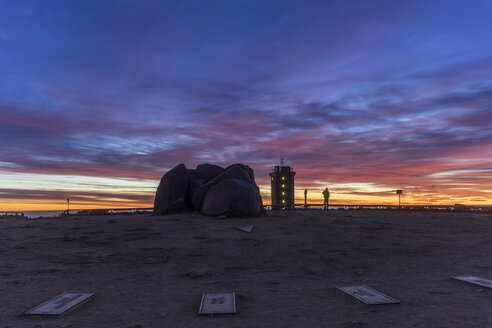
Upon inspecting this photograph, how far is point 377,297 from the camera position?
5148 millimetres

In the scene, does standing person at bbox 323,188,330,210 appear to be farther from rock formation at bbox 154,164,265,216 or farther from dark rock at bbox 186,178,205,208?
dark rock at bbox 186,178,205,208

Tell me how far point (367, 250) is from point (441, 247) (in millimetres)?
2615

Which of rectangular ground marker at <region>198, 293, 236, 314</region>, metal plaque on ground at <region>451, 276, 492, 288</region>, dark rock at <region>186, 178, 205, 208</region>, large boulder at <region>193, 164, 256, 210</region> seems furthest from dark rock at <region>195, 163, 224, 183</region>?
metal plaque on ground at <region>451, 276, 492, 288</region>

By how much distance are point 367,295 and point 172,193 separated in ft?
53.2

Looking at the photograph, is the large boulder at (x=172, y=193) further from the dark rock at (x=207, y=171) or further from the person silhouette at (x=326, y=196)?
the person silhouette at (x=326, y=196)

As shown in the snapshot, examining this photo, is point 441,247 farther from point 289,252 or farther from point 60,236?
point 60,236

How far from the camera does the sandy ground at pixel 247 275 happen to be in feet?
14.8

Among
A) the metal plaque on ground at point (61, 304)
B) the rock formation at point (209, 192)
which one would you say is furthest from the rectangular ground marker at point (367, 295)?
the rock formation at point (209, 192)

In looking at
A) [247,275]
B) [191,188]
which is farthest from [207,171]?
[247,275]

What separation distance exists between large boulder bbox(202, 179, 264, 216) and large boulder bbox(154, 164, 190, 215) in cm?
221

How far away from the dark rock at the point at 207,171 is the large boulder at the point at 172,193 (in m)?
1.37

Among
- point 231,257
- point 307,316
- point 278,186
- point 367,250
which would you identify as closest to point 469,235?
point 367,250

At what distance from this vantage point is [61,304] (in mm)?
4910

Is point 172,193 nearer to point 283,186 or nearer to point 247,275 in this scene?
point 247,275
